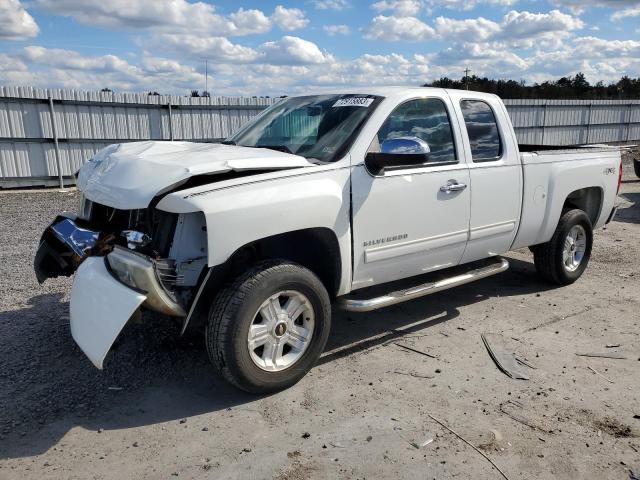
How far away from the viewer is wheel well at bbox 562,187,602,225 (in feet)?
20.3

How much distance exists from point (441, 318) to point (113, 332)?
3.09 m

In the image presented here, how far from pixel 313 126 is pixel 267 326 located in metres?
1.69

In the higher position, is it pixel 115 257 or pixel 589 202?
pixel 115 257

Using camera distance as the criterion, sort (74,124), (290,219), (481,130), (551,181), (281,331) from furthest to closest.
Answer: (74,124) < (551,181) < (481,130) < (281,331) < (290,219)

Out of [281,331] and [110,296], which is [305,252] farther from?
[110,296]

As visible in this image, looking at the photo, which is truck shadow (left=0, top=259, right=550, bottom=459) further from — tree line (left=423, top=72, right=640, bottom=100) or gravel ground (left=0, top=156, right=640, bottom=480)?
tree line (left=423, top=72, right=640, bottom=100)

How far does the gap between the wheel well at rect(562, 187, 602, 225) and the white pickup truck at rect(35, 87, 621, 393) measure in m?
1.16

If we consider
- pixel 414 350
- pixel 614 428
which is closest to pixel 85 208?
pixel 414 350

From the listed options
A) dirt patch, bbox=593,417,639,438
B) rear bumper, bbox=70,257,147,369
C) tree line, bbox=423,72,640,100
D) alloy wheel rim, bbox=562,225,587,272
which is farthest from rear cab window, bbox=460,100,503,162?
tree line, bbox=423,72,640,100

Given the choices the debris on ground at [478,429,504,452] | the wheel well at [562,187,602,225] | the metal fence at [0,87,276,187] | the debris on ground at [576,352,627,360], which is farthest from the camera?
the metal fence at [0,87,276,187]

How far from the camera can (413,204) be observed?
418cm

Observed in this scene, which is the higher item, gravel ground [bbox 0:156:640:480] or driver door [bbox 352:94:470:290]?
driver door [bbox 352:94:470:290]

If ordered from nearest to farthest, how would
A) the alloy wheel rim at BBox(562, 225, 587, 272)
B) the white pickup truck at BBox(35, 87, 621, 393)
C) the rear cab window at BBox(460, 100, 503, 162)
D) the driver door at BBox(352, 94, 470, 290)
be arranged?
the white pickup truck at BBox(35, 87, 621, 393) → the driver door at BBox(352, 94, 470, 290) → the rear cab window at BBox(460, 100, 503, 162) → the alloy wheel rim at BBox(562, 225, 587, 272)

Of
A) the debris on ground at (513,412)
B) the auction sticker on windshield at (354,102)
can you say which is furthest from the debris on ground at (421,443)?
the auction sticker on windshield at (354,102)
